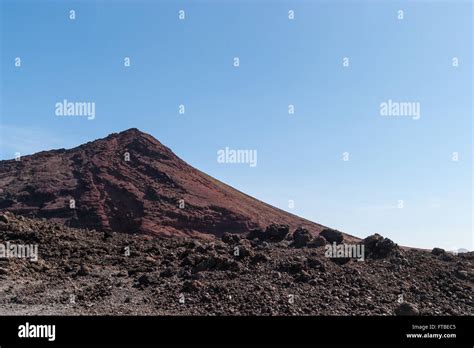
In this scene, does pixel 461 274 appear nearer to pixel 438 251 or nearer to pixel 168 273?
pixel 438 251

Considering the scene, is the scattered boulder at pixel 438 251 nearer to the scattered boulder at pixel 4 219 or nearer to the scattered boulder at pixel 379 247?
the scattered boulder at pixel 379 247

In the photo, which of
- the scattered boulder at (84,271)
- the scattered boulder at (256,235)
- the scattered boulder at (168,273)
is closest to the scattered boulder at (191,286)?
the scattered boulder at (168,273)

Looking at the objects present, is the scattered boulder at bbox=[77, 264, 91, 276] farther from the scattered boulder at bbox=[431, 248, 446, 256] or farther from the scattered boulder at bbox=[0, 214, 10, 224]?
the scattered boulder at bbox=[431, 248, 446, 256]

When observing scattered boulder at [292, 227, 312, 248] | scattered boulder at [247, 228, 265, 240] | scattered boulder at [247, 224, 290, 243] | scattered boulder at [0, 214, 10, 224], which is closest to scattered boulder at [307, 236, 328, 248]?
Result: scattered boulder at [292, 227, 312, 248]

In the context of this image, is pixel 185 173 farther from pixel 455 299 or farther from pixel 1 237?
pixel 455 299

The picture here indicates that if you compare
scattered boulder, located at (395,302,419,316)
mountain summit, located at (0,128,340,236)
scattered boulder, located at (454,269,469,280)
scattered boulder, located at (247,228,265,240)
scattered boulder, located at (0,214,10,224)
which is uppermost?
mountain summit, located at (0,128,340,236)

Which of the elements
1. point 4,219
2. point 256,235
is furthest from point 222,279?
point 4,219
